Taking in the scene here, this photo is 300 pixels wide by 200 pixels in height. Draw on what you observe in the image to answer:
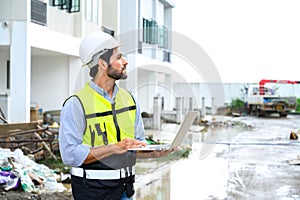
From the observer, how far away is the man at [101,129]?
2416mm

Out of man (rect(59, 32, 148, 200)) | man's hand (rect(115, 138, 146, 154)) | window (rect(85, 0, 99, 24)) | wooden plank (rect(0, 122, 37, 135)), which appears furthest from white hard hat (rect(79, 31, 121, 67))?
Answer: window (rect(85, 0, 99, 24))

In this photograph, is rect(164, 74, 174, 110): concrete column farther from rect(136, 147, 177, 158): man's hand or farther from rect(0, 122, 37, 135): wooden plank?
rect(136, 147, 177, 158): man's hand

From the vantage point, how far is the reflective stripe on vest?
2.48 meters

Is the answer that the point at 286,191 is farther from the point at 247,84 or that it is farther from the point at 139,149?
the point at 247,84

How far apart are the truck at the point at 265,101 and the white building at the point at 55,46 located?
7773 mm

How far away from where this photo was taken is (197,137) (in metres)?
15.1

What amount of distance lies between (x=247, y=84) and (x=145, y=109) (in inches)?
438

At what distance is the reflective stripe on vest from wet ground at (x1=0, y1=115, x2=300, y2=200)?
11.0 feet

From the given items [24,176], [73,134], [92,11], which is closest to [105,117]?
[73,134]

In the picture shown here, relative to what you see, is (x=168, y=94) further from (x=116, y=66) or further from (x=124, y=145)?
(x=124, y=145)

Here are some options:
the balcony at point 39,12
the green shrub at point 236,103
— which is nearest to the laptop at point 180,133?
the balcony at point 39,12

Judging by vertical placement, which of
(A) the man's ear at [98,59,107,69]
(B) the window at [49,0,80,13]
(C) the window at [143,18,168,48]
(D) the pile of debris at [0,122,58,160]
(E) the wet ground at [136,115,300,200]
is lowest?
(E) the wet ground at [136,115,300,200]

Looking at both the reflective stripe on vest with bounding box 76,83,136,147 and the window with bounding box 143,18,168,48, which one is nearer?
the reflective stripe on vest with bounding box 76,83,136,147

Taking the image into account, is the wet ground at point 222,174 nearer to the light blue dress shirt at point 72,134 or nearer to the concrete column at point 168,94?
the light blue dress shirt at point 72,134
